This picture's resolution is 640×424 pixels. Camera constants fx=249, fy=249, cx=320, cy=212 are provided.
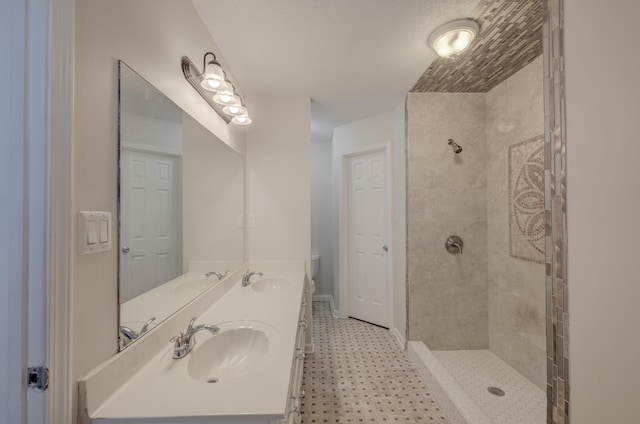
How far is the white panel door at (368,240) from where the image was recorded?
2.76 metres

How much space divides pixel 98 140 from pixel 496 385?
8.44 ft

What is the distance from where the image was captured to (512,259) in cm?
190

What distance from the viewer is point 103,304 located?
70 cm

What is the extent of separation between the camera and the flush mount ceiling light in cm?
135

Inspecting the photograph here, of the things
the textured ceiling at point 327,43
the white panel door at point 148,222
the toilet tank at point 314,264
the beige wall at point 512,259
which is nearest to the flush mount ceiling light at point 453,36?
the textured ceiling at point 327,43

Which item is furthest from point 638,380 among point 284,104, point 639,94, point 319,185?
point 319,185

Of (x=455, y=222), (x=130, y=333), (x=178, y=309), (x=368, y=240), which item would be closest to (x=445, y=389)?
(x=455, y=222)

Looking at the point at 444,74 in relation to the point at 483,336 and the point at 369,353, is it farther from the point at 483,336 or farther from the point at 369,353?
the point at 369,353

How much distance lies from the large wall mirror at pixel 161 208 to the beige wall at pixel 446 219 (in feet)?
5.28

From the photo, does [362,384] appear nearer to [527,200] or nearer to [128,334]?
[128,334]

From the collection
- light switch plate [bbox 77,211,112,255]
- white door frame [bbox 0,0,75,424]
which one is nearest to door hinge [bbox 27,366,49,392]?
white door frame [bbox 0,0,75,424]

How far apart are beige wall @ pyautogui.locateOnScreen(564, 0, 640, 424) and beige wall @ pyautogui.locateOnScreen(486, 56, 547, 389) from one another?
3.82 feet

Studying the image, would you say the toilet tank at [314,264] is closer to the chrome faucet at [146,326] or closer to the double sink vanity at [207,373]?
the double sink vanity at [207,373]

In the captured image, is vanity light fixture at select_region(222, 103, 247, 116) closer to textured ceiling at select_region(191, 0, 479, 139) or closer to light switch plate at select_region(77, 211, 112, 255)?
textured ceiling at select_region(191, 0, 479, 139)
